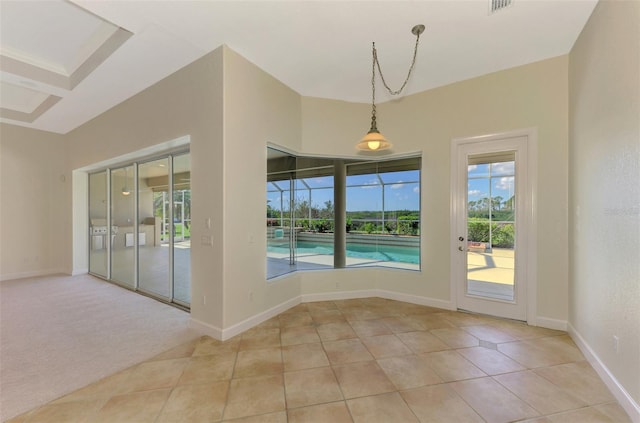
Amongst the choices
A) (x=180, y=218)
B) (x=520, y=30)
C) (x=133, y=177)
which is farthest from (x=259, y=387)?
(x=133, y=177)

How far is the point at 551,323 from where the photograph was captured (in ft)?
10.5

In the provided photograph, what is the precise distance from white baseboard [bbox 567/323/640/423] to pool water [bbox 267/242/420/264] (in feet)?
6.57

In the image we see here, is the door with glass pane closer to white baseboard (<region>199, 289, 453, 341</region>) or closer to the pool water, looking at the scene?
white baseboard (<region>199, 289, 453, 341</region>)

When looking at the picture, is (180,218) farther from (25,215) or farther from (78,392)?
(25,215)

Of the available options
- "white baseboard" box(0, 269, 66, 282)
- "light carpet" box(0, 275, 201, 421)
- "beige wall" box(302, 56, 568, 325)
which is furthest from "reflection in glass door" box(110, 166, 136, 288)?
"beige wall" box(302, 56, 568, 325)

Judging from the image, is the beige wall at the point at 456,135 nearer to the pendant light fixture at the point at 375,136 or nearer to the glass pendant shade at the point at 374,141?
the pendant light fixture at the point at 375,136

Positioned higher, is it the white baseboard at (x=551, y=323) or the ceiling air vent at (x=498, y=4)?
the ceiling air vent at (x=498, y=4)

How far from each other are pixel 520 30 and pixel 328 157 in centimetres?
282

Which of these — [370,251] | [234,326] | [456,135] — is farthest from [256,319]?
[456,135]

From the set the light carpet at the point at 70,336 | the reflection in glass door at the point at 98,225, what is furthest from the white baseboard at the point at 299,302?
the reflection in glass door at the point at 98,225

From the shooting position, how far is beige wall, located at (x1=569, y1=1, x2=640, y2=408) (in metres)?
1.88

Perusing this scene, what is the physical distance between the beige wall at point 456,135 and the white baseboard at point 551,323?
12 millimetres

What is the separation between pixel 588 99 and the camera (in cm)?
258

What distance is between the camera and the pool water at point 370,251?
4.39 m
